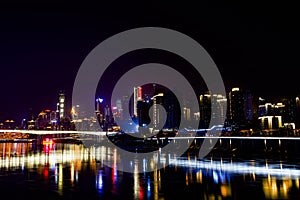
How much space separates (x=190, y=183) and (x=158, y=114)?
8801 cm

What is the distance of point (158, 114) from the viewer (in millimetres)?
102062

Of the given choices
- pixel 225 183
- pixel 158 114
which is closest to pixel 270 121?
pixel 158 114

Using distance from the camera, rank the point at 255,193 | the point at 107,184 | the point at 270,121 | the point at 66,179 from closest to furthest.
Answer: the point at 255,193 < the point at 107,184 < the point at 66,179 < the point at 270,121

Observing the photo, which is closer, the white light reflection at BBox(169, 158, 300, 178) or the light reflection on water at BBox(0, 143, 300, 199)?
the light reflection on water at BBox(0, 143, 300, 199)

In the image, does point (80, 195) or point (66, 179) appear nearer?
point (80, 195)

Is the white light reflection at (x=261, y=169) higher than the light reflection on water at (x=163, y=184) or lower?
lower

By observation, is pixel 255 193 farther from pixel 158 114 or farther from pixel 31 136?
pixel 31 136

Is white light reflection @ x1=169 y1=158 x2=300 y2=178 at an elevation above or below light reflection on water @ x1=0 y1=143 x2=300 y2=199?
below

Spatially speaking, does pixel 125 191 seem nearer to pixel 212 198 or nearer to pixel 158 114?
pixel 212 198

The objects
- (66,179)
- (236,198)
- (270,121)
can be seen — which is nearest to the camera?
Answer: (236,198)

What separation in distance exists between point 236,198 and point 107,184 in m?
5.20

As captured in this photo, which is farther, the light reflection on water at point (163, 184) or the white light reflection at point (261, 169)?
the white light reflection at point (261, 169)

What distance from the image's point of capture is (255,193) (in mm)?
11641

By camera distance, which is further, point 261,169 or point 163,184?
point 261,169
